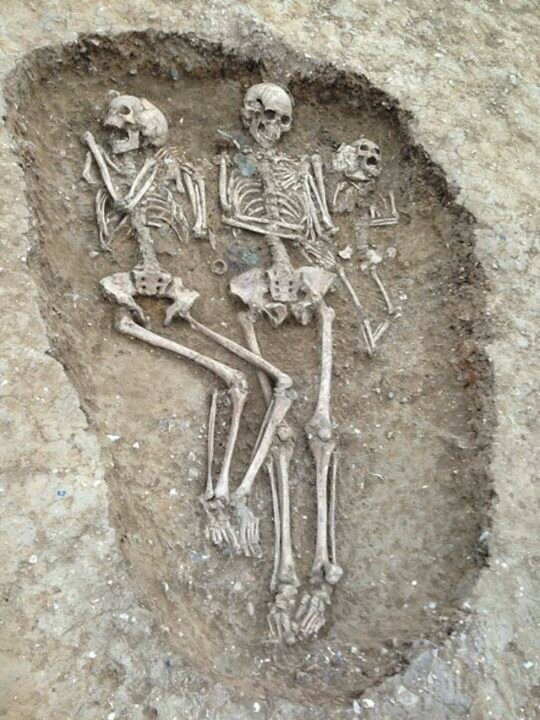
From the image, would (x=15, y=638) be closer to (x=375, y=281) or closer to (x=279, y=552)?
(x=279, y=552)

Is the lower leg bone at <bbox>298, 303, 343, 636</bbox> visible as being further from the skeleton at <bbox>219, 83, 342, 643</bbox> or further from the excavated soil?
the excavated soil

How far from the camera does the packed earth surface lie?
10.9 ft

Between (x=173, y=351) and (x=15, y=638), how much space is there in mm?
2152

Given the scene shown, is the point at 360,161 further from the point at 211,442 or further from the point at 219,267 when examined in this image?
the point at 211,442

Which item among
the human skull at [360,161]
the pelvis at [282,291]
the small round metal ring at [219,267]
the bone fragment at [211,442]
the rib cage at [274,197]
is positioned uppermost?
the human skull at [360,161]

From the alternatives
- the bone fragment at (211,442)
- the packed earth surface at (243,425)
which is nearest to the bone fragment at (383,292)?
the packed earth surface at (243,425)

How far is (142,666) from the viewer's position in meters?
3.21

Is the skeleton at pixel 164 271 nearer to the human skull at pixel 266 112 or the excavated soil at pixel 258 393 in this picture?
the excavated soil at pixel 258 393

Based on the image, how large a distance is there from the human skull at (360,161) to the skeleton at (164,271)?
130 centimetres

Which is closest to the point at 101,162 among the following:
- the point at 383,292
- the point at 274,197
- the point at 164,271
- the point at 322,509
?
the point at 164,271

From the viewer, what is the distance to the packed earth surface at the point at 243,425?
3.31 meters

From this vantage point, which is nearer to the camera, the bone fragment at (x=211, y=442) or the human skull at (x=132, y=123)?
the bone fragment at (x=211, y=442)

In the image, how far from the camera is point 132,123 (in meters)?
5.57

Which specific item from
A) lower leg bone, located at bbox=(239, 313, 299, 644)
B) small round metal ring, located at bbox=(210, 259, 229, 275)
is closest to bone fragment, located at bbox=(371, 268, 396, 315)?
small round metal ring, located at bbox=(210, 259, 229, 275)
